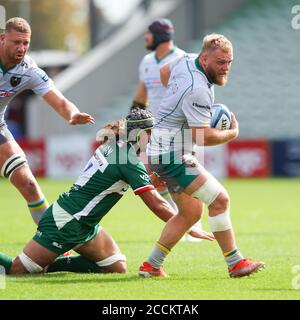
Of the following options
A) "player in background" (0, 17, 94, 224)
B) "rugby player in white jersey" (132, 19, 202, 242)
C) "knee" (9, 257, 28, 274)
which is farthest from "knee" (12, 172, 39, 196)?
"rugby player in white jersey" (132, 19, 202, 242)

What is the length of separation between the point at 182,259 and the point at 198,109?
6.48ft

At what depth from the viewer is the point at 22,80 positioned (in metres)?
8.79

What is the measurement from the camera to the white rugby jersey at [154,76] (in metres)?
11.4

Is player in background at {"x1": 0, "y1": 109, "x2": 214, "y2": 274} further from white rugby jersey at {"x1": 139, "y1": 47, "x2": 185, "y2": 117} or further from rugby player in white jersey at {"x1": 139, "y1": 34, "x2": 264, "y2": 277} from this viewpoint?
white rugby jersey at {"x1": 139, "y1": 47, "x2": 185, "y2": 117}

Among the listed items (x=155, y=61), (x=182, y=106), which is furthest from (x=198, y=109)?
(x=155, y=61)

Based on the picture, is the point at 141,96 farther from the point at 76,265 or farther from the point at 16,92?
the point at 76,265

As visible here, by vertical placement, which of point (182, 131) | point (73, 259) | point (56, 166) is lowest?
point (56, 166)

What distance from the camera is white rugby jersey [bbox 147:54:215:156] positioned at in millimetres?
7281

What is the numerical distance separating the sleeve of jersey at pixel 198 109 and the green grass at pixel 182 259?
1.26 metres

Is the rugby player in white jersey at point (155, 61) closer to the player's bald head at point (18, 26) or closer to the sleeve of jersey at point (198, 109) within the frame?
the player's bald head at point (18, 26)

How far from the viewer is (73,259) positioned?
310 inches
